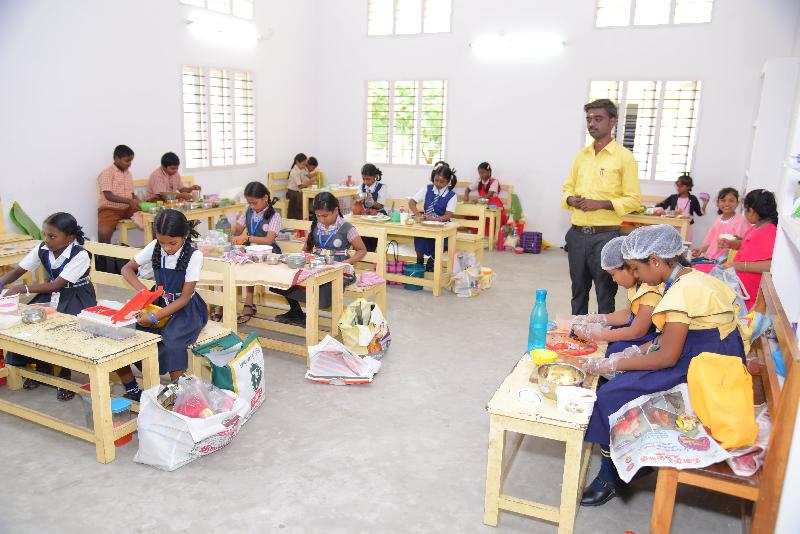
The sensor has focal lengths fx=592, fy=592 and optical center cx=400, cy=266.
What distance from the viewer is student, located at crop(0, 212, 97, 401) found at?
13.1 ft

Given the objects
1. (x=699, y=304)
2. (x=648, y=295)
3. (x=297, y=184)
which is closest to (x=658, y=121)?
(x=297, y=184)

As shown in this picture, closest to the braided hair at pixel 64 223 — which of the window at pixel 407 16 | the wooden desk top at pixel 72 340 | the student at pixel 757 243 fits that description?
the wooden desk top at pixel 72 340

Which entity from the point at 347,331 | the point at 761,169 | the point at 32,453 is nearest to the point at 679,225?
the point at 761,169

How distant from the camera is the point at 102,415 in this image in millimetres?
3271

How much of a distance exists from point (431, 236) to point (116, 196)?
4273 millimetres

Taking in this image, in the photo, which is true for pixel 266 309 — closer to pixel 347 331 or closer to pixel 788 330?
pixel 347 331

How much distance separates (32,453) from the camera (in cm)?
343

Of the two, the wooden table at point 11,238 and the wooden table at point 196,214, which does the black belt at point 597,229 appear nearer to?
the wooden table at point 196,214

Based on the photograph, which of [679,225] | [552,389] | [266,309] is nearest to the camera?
[552,389]

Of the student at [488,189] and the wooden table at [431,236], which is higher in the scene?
the student at [488,189]

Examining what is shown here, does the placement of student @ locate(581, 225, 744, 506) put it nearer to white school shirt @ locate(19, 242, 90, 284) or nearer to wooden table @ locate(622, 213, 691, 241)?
white school shirt @ locate(19, 242, 90, 284)

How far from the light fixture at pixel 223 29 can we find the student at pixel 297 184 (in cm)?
221

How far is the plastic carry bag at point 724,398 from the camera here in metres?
2.49

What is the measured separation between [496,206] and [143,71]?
5.89 m
